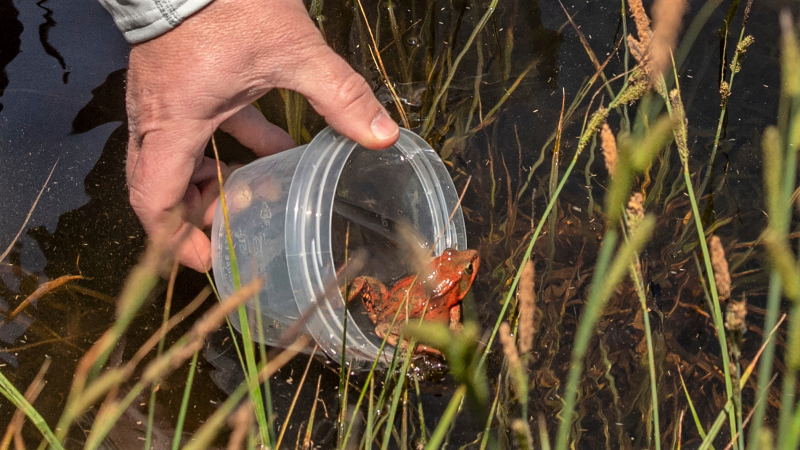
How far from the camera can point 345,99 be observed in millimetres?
1647

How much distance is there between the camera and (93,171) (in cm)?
227

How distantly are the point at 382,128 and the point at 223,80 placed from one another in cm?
42

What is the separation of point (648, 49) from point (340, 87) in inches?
29.0

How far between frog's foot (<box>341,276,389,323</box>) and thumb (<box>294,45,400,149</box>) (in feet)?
2.00

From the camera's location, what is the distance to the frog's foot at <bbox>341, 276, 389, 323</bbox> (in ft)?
7.02

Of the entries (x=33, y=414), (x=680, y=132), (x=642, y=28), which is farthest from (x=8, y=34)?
(x=680, y=132)

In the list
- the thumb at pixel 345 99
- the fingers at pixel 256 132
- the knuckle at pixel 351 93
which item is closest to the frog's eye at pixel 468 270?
the thumb at pixel 345 99

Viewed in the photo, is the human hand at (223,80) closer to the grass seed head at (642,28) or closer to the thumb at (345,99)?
the thumb at (345,99)

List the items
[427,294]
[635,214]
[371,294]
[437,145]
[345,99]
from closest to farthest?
[635,214]
[345,99]
[427,294]
[371,294]
[437,145]

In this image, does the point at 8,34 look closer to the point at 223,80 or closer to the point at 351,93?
the point at 223,80

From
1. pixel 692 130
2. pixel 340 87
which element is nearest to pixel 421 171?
pixel 340 87

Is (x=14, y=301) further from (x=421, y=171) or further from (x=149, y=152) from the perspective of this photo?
(x=421, y=171)

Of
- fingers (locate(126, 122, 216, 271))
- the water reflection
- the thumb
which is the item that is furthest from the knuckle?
the water reflection

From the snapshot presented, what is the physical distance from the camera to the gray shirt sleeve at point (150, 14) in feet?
5.35
